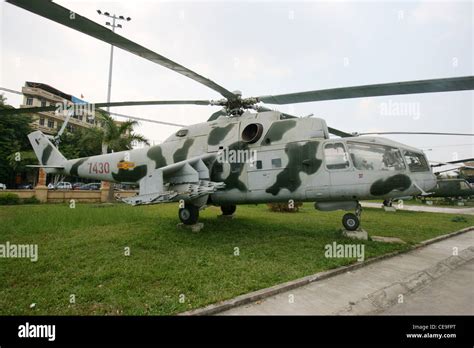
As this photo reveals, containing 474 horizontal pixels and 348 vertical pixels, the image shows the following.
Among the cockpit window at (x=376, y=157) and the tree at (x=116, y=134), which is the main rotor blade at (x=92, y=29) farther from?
the tree at (x=116, y=134)

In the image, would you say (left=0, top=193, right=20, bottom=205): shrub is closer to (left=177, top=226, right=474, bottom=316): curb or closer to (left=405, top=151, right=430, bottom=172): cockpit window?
(left=177, top=226, right=474, bottom=316): curb

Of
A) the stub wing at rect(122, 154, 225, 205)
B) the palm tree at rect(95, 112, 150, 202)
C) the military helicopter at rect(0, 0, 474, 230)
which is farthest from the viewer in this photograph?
the palm tree at rect(95, 112, 150, 202)

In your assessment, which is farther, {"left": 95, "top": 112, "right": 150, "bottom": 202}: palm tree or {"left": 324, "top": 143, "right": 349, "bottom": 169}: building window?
{"left": 95, "top": 112, "right": 150, "bottom": 202}: palm tree

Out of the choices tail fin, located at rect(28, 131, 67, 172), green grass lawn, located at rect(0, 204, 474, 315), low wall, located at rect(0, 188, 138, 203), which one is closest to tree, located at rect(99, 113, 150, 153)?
low wall, located at rect(0, 188, 138, 203)

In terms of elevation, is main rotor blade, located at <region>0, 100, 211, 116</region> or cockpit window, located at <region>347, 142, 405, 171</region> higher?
main rotor blade, located at <region>0, 100, 211, 116</region>

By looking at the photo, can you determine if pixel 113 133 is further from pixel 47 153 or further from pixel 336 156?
pixel 336 156

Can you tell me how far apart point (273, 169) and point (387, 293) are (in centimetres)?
455

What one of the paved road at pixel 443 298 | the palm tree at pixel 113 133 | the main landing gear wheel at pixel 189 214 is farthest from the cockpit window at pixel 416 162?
the palm tree at pixel 113 133

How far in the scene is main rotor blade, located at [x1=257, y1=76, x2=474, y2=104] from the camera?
4949 millimetres

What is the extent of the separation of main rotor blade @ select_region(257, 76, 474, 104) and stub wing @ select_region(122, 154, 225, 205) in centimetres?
326

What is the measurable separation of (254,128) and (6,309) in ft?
23.2

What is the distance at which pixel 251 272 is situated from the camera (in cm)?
497

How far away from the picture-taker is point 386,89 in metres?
5.61

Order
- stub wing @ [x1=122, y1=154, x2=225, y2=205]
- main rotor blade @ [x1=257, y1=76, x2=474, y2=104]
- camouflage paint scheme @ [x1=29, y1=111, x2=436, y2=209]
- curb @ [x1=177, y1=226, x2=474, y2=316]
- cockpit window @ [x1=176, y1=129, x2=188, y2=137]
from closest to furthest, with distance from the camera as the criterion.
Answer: curb @ [x1=177, y1=226, x2=474, y2=316]
main rotor blade @ [x1=257, y1=76, x2=474, y2=104]
camouflage paint scheme @ [x1=29, y1=111, x2=436, y2=209]
stub wing @ [x1=122, y1=154, x2=225, y2=205]
cockpit window @ [x1=176, y1=129, x2=188, y2=137]
